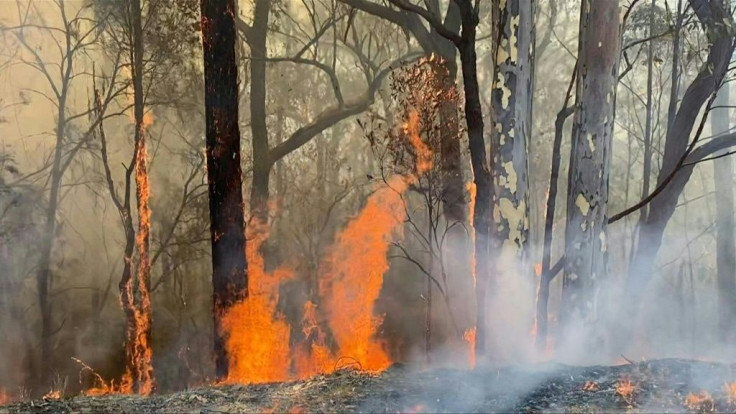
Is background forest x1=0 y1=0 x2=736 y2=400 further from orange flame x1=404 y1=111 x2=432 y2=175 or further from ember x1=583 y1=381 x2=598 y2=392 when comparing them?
ember x1=583 y1=381 x2=598 y2=392

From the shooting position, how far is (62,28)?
1905 centimetres

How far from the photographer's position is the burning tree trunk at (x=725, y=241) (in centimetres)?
1628

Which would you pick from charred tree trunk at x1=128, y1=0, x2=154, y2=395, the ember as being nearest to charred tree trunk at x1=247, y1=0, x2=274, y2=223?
charred tree trunk at x1=128, y1=0, x2=154, y2=395

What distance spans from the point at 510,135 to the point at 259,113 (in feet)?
26.5

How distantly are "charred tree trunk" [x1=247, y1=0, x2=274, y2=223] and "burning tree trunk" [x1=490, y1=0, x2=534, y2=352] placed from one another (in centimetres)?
715

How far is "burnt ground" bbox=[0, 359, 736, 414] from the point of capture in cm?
487

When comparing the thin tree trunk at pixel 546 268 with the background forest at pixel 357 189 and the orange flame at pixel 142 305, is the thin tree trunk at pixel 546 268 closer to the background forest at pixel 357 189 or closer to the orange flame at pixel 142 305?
the background forest at pixel 357 189

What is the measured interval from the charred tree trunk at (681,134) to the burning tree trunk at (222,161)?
705 centimetres

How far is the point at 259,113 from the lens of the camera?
14656 millimetres

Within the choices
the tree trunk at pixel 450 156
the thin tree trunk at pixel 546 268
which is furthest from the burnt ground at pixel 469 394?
the tree trunk at pixel 450 156

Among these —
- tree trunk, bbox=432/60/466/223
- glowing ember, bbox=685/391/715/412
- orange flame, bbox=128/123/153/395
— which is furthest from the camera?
orange flame, bbox=128/123/153/395

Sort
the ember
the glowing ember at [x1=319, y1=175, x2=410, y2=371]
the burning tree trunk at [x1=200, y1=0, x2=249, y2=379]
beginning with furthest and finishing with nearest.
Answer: the glowing ember at [x1=319, y1=175, x2=410, y2=371]
the burning tree trunk at [x1=200, y1=0, x2=249, y2=379]
the ember

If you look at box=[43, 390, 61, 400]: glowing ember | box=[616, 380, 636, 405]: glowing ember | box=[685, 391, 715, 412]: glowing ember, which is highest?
box=[616, 380, 636, 405]: glowing ember

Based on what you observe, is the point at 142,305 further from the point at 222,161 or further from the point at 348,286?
the point at 222,161
